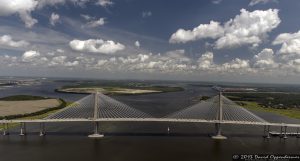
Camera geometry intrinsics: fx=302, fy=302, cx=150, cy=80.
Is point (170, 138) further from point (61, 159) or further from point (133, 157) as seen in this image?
point (61, 159)

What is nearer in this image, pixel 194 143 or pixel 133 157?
pixel 133 157

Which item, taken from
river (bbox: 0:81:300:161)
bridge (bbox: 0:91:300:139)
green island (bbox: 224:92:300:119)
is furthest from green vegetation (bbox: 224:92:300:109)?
river (bbox: 0:81:300:161)

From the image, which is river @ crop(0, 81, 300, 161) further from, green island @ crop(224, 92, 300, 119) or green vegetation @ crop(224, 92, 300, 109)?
green vegetation @ crop(224, 92, 300, 109)

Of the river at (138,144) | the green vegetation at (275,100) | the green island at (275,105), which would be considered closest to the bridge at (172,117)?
the river at (138,144)

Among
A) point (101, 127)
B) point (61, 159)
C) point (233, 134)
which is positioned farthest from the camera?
point (101, 127)

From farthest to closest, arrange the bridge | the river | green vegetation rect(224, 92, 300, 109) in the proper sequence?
green vegetation rect(224, 92, 300, 109) < the bridge < the river

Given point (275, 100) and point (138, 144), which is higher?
point (275, 100)

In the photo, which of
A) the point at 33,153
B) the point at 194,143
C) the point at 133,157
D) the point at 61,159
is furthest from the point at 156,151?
the point at 33,153

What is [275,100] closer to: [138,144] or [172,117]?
[172,117]

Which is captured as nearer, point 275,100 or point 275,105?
point 275,105

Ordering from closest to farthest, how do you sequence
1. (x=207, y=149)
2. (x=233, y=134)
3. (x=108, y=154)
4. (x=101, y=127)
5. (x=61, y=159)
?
(x=61, y=159) → (x=108, y=154) → (x=207, y=149) → (x=233, y=134) → (x=101, y=127)

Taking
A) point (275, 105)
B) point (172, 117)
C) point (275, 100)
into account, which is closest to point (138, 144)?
point (172, 117)
